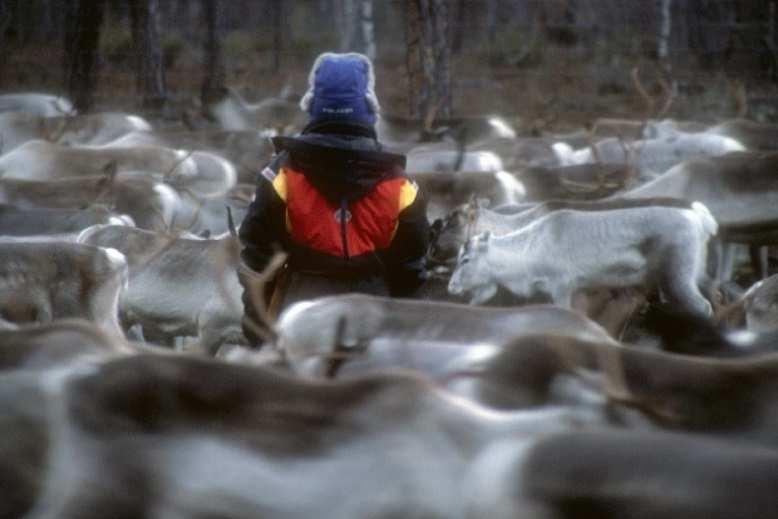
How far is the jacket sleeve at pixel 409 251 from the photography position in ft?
14.6

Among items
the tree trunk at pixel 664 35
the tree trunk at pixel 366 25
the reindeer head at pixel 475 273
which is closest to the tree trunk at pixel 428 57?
the tree trunk at pixel 366 25

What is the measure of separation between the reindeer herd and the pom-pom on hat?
589 millimetres

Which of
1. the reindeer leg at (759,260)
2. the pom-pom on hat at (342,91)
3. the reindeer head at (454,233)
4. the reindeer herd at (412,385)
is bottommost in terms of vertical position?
the reindeer leg at (759,260)

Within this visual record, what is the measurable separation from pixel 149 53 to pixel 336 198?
10.8 m

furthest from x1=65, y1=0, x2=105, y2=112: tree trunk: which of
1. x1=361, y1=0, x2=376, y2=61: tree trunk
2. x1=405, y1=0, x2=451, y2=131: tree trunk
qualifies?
x1=405, y1=0, x2=451, y2=131: tree trunk

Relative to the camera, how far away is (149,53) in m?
14.8

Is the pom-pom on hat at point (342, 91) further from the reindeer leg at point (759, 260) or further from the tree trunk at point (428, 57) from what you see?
the tree trunk at point (428, 57)

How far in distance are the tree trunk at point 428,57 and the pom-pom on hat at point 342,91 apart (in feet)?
22.7

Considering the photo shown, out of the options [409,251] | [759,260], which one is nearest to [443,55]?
[759,260]

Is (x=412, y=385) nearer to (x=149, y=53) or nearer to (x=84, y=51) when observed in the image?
(x=149, y=53)

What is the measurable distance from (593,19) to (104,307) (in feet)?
71.4

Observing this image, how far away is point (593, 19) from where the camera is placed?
26531 millimetres

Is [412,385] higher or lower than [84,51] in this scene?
higher

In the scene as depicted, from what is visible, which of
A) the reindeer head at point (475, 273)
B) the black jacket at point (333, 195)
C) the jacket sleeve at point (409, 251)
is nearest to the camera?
the black jacket at point (333, 195)
